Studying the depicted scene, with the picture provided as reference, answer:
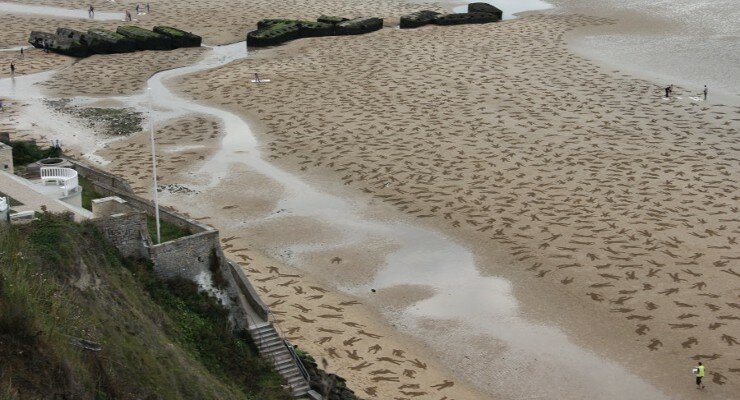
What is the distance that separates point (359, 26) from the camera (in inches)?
2662

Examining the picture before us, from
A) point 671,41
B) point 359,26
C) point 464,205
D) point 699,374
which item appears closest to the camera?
point 699,374

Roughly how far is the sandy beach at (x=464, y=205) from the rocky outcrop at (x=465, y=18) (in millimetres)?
9150

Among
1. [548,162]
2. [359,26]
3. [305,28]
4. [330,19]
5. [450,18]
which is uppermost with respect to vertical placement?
[450,18]

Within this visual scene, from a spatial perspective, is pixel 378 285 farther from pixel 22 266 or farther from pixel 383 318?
pixel 22 266

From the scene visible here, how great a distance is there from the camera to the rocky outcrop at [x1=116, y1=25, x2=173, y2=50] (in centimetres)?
6297

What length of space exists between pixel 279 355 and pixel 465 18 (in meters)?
50.2

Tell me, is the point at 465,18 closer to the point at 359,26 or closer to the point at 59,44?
the point at 359,26

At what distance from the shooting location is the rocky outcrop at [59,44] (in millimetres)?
61750

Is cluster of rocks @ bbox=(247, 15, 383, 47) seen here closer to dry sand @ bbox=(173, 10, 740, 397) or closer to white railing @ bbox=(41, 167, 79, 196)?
dry sand @ bbox=(173, 10, 740, 397)

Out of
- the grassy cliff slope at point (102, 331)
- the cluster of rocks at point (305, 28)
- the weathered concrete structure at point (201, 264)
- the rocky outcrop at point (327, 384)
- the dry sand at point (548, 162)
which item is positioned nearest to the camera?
the grassy cliff slope at point (102, 331)

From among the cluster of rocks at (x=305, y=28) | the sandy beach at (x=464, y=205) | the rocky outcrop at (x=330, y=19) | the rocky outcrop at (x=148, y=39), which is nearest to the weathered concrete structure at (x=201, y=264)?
the sandy beach at (x=464, y=205)

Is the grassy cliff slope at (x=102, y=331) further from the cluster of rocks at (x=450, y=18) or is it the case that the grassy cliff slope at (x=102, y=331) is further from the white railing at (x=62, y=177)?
the cluster of rocks at (x=450, y=18)

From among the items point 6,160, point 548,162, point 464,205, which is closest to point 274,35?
point 548,162

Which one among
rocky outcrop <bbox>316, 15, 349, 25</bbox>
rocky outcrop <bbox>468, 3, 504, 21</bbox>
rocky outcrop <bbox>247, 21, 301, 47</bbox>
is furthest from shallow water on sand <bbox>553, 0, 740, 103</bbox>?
rocky outcrop <bbox>247, 21, 301, 47</bbox>
